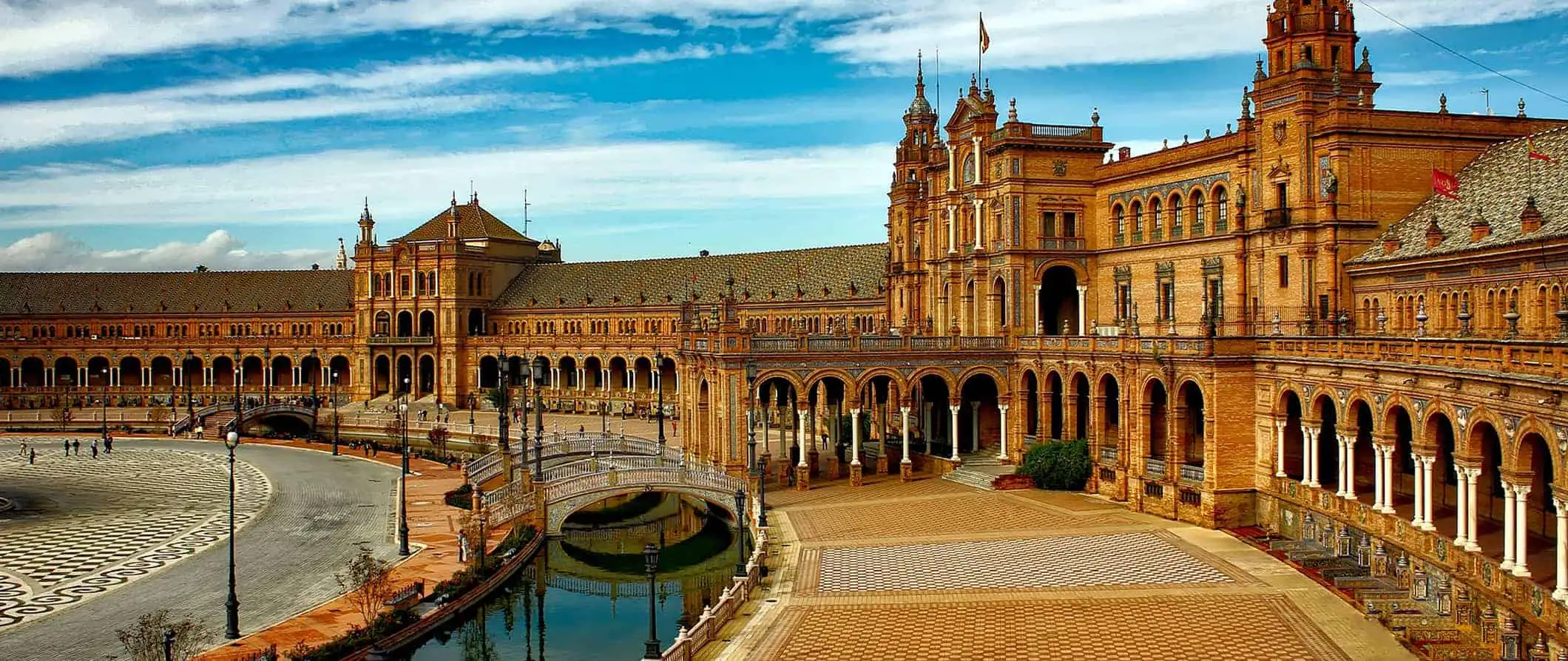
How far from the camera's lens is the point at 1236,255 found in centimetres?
5547

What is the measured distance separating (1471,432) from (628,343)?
83.0 metres

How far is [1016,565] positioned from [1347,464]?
1022 cm

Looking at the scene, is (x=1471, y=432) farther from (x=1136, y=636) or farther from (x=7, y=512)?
(x=7, y=512)

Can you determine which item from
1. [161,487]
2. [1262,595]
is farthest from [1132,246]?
[161,487]

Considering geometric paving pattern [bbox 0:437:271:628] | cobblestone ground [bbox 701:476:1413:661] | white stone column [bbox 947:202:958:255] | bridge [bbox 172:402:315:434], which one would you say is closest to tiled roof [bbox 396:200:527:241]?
bridge [bbox 172:402:315:434]

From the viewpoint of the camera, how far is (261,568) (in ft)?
148

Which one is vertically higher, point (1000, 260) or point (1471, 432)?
point (1000, 260)

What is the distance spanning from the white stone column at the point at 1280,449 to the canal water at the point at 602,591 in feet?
61.9

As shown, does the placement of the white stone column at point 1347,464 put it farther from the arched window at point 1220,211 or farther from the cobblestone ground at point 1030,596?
the arched window at point 1220,211

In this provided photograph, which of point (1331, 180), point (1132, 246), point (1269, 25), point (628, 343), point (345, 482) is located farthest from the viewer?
point (628, 343)

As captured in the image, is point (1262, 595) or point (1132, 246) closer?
point (1262, 595)

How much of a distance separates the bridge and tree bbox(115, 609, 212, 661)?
63.8 m

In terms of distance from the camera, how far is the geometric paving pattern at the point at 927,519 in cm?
4700

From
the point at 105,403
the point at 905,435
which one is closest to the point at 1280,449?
the point at 905,435
